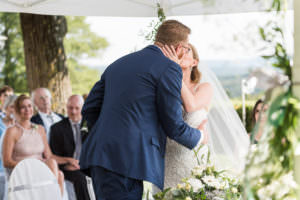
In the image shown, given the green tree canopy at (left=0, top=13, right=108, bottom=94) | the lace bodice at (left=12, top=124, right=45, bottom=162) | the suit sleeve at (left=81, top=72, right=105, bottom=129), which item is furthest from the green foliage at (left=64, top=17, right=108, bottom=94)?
the suit sleeve at (left=81, top=72, right=105, bottom=129)

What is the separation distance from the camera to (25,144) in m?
4.93

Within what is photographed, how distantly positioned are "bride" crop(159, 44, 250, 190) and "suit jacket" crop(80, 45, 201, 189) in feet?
0.97

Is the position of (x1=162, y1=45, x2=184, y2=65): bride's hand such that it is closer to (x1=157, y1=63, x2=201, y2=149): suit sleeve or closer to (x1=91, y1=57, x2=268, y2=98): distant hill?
(x1=157, y1=63, x2=201, y2=149): suit sleeve

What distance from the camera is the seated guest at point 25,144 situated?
4.77 m

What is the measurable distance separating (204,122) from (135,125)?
0.59m

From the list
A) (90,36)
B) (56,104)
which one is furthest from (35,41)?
(90,36)

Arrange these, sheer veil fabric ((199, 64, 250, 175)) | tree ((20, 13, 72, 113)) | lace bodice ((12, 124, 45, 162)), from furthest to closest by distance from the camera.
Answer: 1. tree ((20, 13, 72, 113))
2. lace bodice ((12, 124, 45, 162))
3. sheer veil fabric ((199, 64, 250, 175))

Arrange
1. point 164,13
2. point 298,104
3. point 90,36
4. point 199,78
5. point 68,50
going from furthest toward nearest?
point 90,36, point 68,50, point 164,13, point 199,78, point 298,104

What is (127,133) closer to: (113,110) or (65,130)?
(113,110)

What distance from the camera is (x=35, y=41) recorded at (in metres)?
7.40

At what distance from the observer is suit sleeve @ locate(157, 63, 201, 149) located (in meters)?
2.40

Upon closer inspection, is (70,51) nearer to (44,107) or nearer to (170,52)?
(44,107)

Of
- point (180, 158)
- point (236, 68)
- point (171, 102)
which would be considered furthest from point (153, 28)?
point (236, 68)

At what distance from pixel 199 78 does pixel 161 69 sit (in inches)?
41.2
